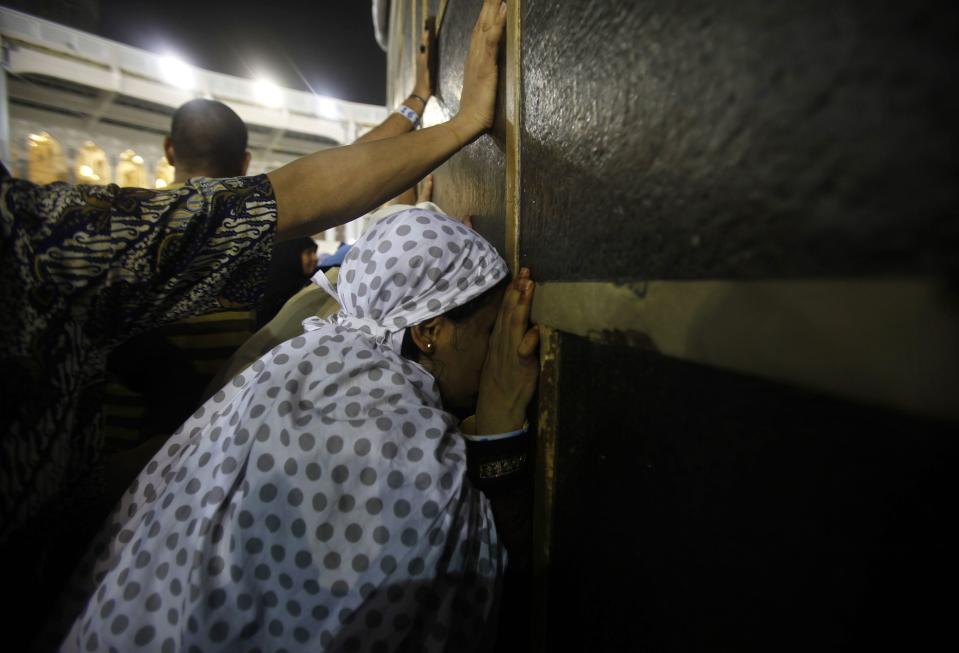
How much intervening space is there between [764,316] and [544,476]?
611mm

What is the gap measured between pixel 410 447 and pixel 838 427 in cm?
61

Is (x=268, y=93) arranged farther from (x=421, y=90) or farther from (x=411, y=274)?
(x=411, y=274)

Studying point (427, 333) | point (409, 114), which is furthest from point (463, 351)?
point (409, 114)

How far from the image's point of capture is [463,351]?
1.03 metres

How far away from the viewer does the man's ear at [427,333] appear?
3.25ft

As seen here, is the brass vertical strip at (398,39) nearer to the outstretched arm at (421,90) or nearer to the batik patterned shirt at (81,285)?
the outstretched arm at (421,90)

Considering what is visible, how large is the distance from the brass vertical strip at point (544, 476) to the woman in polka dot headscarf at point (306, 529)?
70 mm

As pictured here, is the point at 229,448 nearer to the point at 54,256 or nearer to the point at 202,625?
the point at 202,625

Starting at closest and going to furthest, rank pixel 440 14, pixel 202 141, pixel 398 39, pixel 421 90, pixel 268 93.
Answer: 1. pixel 202 141
2. pixel 440 14
3. pixel 421 90
4. pixel 398 39
5. pixel 268 93

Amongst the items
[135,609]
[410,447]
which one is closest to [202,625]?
[135,609]

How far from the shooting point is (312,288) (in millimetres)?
1614

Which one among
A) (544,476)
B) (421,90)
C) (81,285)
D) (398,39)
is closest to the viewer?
(81,285)

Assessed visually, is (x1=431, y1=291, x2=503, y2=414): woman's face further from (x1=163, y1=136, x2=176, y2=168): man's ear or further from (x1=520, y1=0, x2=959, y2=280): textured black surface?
(x1=163, y1=136, x2=176, y2=168): man's ear

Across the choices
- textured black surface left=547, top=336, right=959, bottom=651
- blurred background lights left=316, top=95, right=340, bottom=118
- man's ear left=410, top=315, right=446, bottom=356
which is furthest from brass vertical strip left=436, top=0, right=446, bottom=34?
blurred background lights left=316, top=95, right=340, bottom=118
